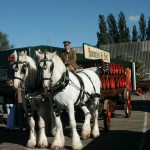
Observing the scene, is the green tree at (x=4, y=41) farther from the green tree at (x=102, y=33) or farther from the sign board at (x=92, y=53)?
the sign board at (x=92, y=53)

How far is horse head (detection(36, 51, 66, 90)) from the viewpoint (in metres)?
7.71

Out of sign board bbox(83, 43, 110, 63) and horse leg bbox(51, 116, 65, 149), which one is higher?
sign board bbox(83, 43, 110, 63)

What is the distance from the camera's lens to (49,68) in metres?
7.85

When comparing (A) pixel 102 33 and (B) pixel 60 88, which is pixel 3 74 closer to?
(B) pixel 60 88

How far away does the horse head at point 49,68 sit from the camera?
771 cm

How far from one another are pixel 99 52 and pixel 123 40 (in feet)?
175

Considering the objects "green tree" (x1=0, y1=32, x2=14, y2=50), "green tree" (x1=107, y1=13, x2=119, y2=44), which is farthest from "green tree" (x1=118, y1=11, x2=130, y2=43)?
"green tree" (x1=0, y1=32, x2=14, y2=50)

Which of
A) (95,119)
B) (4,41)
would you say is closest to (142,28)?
(4,41)

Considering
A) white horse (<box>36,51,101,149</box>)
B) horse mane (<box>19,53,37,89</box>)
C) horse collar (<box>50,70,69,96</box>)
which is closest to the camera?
white horse (<box>36,51,101,149</box>)

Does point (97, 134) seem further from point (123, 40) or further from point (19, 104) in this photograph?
point (123, 40)

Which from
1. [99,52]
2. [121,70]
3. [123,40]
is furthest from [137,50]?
[121,70]

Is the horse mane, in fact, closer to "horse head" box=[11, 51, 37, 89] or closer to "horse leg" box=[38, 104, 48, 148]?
"horse head" box=[11, 51, 37, 89]

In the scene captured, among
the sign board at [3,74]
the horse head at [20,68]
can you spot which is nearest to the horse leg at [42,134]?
the horse head at [20,68]

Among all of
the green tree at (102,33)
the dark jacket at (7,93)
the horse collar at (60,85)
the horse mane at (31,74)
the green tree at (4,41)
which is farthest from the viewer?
the green tree at (4,41)
